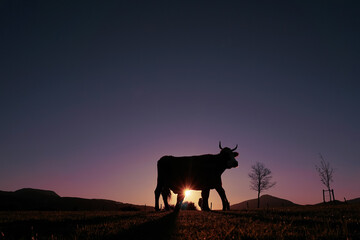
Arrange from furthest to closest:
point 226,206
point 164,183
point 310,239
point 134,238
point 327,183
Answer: point 327,183 → point 164,183 → point 226,206 → point 134,238 → point 310,239

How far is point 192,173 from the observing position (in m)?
15.3

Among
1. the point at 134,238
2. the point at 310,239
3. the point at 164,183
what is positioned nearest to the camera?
the point at 310,239

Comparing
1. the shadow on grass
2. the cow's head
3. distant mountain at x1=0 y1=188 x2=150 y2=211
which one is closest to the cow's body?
the cow's head

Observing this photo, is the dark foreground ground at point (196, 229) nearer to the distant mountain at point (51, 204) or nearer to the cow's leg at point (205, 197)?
the cow's leg at point (205, 197)

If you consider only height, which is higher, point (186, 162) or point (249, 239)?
point (186, 162)

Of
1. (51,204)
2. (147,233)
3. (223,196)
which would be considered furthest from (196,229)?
(51,204)

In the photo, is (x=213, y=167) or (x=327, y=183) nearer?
(x=213, y=167)

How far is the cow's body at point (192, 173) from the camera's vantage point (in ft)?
48.5

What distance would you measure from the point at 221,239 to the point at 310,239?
0.97 metres

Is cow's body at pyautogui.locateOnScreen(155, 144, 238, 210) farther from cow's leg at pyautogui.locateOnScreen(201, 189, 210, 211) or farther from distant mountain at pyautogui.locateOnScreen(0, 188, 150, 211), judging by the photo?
distant mountain at pyautogui.locateOnScreen(0, 188, 150, 211)

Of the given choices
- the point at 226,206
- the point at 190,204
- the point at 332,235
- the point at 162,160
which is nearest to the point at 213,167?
the point at 226,206

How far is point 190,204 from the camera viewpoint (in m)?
34.3

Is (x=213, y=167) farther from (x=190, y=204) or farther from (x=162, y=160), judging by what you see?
(x=190, y=204)

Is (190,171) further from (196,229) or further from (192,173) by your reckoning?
(196,229)
